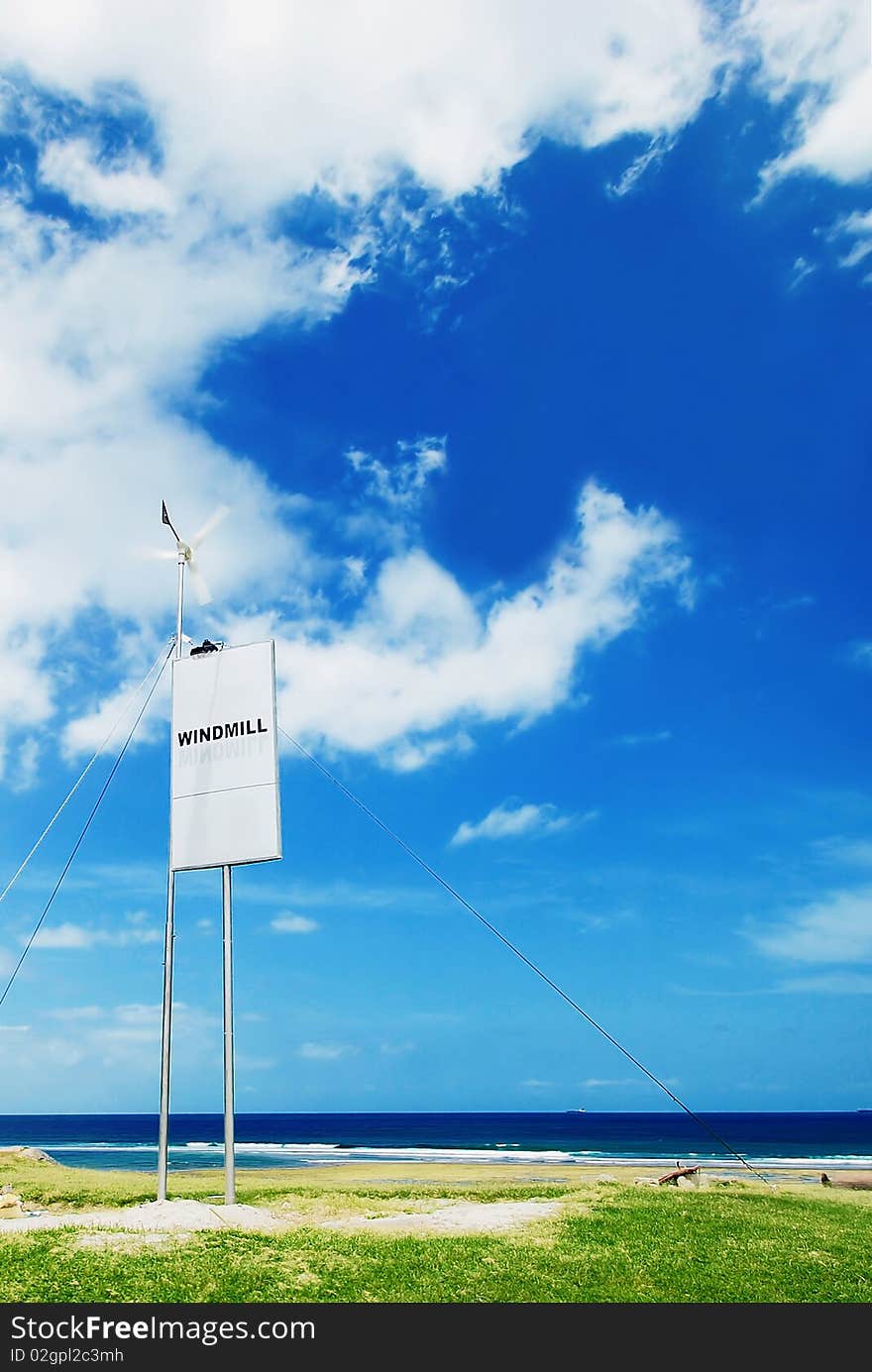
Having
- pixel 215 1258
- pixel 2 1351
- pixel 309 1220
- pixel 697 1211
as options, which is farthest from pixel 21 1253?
pixel 697 1211

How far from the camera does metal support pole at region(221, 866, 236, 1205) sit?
1114 cm

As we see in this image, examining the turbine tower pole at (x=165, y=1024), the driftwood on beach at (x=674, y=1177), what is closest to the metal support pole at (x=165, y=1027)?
the turbine tower pole at (x=165, y=1024)

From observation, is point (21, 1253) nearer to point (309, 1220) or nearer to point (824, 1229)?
point (309, 1220)

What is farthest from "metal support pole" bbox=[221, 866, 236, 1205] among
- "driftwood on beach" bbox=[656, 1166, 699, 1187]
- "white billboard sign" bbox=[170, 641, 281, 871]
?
"driftwood on beach" bbox=[656, 1166, 699, 1187]

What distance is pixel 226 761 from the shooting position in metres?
12.0

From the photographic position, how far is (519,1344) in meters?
6.28

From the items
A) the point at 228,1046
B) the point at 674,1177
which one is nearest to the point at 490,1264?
the point at 228,1046

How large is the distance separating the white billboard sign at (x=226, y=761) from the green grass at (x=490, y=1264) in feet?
13.9

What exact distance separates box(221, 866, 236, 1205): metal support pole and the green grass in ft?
3.43

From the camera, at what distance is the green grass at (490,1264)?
729 centimetres

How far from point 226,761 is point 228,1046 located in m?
3.49

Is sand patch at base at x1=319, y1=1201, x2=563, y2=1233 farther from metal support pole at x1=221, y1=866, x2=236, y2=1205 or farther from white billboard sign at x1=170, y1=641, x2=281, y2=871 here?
white billboard sign at x1=170, y1=641, x2=281, y2=871

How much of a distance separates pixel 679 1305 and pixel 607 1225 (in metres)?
3.74

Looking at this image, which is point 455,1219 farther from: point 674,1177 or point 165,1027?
point 674,1177
